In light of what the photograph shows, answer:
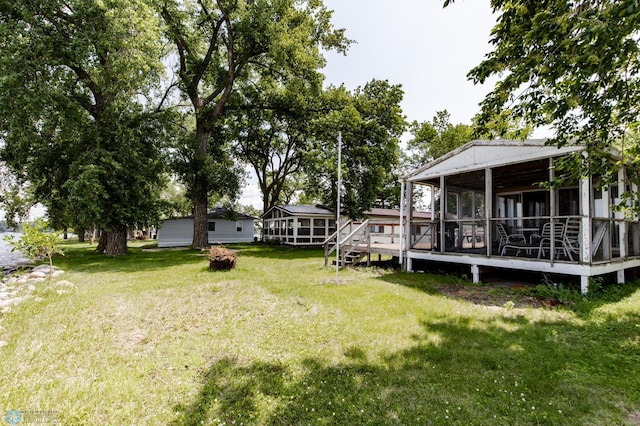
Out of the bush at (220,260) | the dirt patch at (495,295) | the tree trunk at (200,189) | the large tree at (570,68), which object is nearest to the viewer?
the large tree at (570,68)

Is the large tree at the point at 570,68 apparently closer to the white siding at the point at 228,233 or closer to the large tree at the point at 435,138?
the large tree at the point at 435,138

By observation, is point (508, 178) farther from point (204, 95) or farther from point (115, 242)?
point (204, 95)

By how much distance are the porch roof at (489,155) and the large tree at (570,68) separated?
1168 mm

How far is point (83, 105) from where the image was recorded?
15555mm

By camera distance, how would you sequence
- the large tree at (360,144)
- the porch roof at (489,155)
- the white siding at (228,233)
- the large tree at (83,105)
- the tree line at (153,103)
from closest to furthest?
the porch roof at (489,155)
the large tree at (83,105)
the tree line at (153,103)
the large tree at (360,144)
the white siding at (228,233)

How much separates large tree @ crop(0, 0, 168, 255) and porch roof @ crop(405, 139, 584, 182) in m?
13.7

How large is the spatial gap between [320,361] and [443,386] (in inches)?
55.9

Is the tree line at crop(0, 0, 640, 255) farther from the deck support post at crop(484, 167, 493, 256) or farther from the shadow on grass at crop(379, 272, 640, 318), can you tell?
the shadow on grass at crop(379, 272, 640, 318)

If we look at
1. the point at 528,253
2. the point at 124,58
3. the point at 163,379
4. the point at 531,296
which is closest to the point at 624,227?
the point at 528,253

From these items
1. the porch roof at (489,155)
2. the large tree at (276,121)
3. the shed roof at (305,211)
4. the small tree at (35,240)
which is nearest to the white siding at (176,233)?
the large tree at (276,121)

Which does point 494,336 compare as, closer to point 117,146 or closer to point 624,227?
point 624,227

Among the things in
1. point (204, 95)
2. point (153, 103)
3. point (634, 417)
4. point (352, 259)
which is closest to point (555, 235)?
point (634, 417)

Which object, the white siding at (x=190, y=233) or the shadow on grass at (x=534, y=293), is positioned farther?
the white siding at (x=190, y=233)

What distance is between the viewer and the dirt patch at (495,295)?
6.16 m
